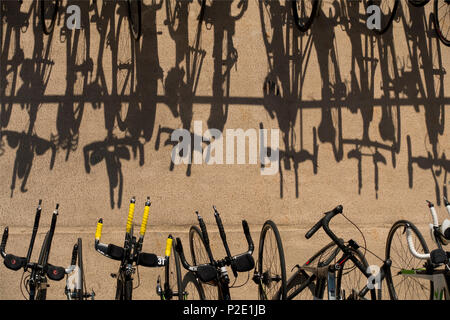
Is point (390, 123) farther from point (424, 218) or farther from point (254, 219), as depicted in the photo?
point (254, 219)

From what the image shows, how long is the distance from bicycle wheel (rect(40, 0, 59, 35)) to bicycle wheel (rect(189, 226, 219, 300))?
352cm

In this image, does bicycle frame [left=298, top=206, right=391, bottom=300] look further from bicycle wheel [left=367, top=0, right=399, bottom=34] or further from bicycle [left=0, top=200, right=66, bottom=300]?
bicycle wheel [left=367, top=0, right=399, bottom=34]

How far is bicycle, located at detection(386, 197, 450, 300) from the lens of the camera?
5.10 m

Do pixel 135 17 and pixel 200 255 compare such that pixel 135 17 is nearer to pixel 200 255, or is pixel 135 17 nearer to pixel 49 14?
pixel 49 14

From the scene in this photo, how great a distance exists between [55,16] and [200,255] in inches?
153

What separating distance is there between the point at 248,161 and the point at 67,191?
2530 millimetres

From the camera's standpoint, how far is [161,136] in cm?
701

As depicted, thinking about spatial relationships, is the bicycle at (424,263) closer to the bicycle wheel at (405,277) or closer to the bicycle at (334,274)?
the bicycle wheel at (405,277)

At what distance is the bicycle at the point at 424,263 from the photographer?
510 centimetres

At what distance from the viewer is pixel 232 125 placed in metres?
7.07

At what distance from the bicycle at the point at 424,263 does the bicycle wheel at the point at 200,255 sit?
2103 millimetres

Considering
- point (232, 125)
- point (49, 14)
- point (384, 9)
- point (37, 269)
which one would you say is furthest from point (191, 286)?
point (384, 9)

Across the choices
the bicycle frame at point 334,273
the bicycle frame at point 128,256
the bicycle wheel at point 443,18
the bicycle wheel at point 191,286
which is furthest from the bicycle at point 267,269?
the bicycle wheel at point 443,18
